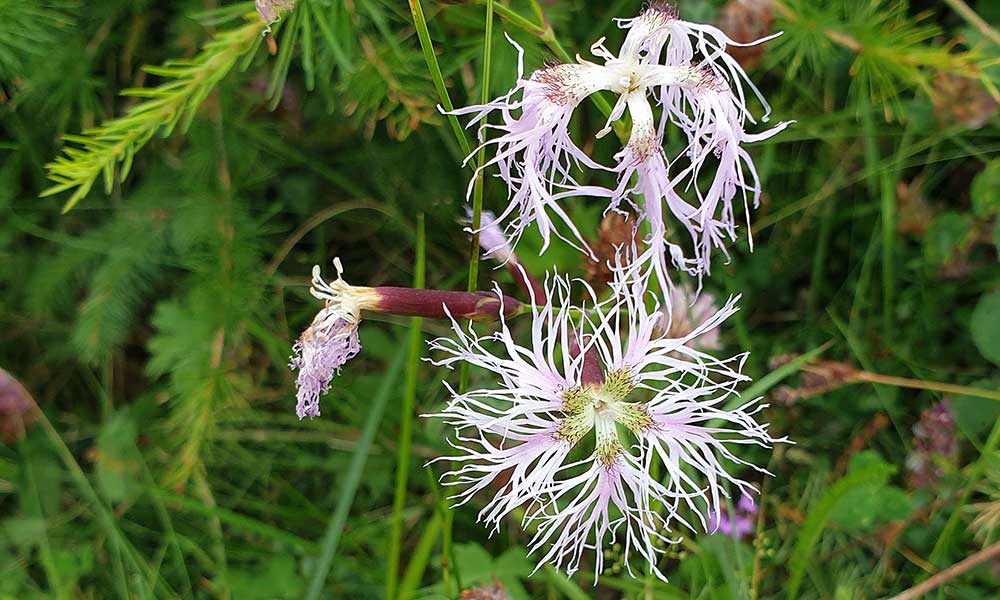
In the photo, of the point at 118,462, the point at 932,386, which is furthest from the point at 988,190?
the point at 118,462

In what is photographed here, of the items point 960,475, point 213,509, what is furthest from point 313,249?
point 960,475

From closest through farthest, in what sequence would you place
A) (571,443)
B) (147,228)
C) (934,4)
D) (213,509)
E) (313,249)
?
(571,443), (213,509), (147,228), (934,4), (313,249)

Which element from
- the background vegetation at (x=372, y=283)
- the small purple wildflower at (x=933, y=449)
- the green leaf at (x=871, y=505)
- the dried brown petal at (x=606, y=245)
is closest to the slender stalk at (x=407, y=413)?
the background vegetation at (x=372, y=283)

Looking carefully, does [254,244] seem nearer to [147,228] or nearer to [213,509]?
[147,228]

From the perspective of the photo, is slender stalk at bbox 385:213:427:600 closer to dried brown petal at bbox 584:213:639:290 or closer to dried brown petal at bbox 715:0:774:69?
dried brown petal at bbox 584:213:639:290

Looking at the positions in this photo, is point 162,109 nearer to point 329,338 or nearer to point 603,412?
→ point 329,338

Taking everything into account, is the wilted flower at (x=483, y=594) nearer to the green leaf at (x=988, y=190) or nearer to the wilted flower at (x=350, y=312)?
the wilted flower at (x=350, y=312)

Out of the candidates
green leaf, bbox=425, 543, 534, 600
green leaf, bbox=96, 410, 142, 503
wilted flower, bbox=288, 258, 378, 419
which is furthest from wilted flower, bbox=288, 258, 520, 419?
green leaf, bbox=96, 410, 142, 503

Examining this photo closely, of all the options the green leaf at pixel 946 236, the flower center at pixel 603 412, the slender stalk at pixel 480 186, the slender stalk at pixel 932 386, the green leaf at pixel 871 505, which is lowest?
the green leaf at pixel 871 505
